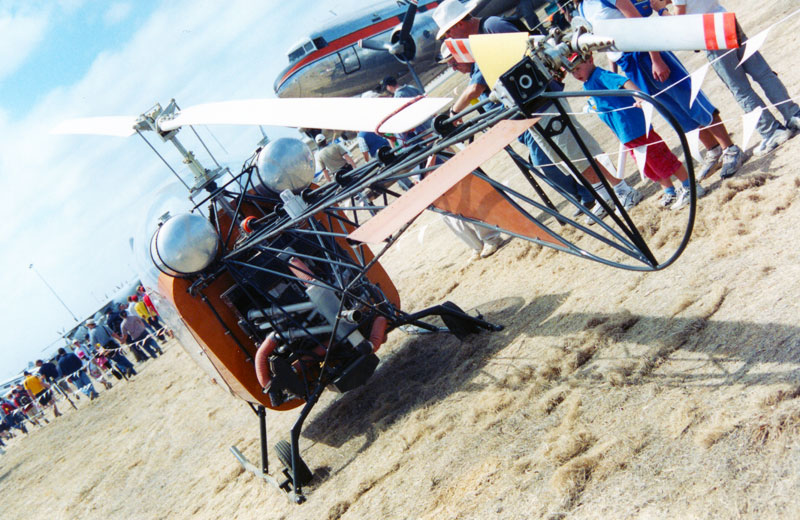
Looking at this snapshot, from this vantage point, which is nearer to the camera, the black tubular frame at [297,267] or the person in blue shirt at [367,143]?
the black tubular frame at [297,267]

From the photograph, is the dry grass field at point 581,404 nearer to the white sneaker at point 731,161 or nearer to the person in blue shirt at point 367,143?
the white sneaker at point 731,161

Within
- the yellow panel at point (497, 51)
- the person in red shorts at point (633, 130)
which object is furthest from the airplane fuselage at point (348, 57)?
the yellow panel at point (497, 51)

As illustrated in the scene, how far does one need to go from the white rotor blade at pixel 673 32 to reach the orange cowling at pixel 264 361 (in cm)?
356

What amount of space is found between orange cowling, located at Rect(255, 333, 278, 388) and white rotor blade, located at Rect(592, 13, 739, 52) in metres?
3.56

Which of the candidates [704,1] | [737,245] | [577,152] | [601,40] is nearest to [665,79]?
[704,1]

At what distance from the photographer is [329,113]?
3260 millimetres

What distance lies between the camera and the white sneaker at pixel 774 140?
478 centimetres

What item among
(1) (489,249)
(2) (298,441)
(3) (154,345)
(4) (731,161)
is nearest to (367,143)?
(1) (489,249)

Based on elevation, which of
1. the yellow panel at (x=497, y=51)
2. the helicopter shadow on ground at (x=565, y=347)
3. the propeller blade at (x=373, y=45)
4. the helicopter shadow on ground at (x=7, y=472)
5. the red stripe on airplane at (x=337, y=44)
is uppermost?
the red stripe on airplane at (x=337, y=44)

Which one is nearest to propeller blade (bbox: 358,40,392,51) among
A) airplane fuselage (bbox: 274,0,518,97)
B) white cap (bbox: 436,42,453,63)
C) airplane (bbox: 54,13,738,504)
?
airplane fuselage (bbox: 274,0,518,97)

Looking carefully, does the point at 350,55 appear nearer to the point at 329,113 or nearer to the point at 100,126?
the point at 100,126

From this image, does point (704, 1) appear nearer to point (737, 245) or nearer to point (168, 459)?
point (737, 245)

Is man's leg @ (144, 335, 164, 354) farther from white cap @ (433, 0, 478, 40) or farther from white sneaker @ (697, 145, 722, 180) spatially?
white sneaker @ (697, 145, 722, 180)

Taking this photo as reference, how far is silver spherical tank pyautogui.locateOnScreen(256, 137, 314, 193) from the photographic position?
4996 mm
